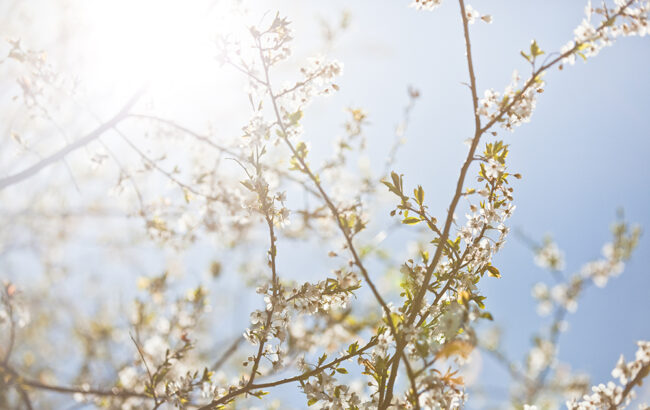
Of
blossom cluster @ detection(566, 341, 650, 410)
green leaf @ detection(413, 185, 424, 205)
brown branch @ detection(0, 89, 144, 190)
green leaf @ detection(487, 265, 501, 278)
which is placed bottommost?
blossom cluster @ detection(566, 341, 650, 410)

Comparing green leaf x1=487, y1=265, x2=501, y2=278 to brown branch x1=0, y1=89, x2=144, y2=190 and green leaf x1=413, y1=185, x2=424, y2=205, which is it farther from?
brown branch x1=0, y1=89, x2=144, y2=190

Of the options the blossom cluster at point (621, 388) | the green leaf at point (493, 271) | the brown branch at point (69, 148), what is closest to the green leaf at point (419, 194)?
the green leaf at point (493, 271)

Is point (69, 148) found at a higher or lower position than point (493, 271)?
higher

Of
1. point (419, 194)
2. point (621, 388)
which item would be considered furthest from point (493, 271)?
point (621, 388)

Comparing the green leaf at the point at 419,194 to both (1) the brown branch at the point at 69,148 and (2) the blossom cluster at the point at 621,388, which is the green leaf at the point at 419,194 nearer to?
(2) the blossom cluster at the point at 621,388

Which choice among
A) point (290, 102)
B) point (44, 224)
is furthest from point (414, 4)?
point (44, 224)

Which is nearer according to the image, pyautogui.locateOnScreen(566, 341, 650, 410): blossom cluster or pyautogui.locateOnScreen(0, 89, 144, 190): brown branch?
pyautogui.locateOnScreen(566, 341, 650, 410): blossom cluster

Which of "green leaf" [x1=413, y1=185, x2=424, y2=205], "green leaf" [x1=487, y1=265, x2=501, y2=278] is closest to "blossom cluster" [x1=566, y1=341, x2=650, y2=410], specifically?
"green leaf" [x1=487, y1=265, x2=501, y2=278]

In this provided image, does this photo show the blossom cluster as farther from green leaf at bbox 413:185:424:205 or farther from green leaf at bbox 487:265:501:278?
green leaf at bbox 413:185:424:205

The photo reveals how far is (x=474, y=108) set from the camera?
1.76m

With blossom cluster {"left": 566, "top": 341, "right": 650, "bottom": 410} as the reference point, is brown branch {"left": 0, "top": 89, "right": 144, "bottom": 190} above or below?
above

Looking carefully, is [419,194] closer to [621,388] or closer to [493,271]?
[493,271]

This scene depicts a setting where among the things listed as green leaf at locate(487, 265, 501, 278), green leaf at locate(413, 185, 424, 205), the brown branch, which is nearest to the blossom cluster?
green leaf at locate(487, 265, 501, 278)

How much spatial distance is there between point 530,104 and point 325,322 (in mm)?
3129
